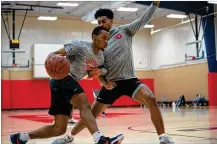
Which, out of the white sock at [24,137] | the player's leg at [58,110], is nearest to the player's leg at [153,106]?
the player's leg at [58,110]

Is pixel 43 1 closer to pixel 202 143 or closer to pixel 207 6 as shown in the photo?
pixel 207 6

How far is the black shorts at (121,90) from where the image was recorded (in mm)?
5715

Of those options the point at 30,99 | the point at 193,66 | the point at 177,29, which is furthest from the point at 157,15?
the point at 30,99

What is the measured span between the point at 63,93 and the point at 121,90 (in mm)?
1135

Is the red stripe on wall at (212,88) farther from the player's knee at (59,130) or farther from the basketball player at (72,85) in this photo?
the player's knee at (59,130)

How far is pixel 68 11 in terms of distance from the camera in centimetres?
2731

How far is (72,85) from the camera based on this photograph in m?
4.95

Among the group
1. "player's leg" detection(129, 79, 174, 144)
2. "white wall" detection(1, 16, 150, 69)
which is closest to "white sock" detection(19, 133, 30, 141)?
"player's leg" detection(129, 79, 174, 144)

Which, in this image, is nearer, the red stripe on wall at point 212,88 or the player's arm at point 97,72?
the player's arm at point 97,72

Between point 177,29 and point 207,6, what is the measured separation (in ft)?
13.6

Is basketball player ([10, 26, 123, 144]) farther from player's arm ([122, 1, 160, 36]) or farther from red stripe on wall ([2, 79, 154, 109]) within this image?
Answer: red stripe on wall ([2, 79, 154, 109])

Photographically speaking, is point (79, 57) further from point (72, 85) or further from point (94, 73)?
point (72, 85)

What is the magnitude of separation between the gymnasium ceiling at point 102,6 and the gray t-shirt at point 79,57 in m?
17.5

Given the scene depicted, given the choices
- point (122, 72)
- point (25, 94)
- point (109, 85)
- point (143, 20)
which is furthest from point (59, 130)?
point (25, 94)
